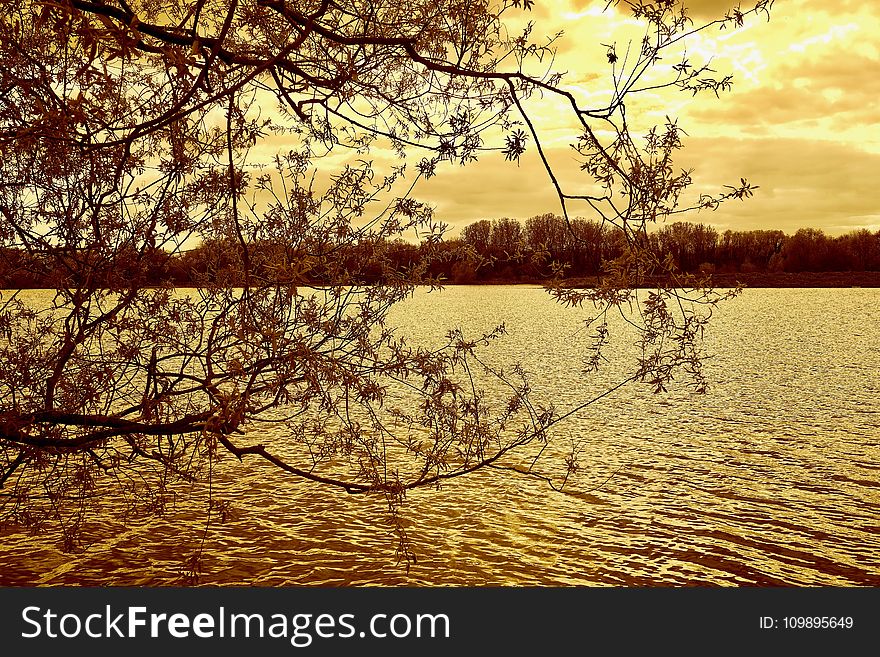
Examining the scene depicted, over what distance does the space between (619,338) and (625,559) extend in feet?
69.1

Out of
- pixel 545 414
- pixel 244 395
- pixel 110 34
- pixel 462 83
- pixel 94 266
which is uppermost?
pixel 462 83

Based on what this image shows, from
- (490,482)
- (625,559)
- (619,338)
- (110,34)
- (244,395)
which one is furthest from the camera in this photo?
(619,338)

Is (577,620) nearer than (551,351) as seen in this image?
Yes

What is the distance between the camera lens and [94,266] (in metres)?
5.70

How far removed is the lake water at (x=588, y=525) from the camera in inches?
237

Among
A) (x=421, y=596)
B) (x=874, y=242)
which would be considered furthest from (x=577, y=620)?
(x=874, y=242)

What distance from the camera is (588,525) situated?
7078mm

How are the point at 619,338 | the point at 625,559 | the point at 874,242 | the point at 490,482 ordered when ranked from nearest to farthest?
the point at 625,559 → the point at 490,482 → the point at 619,338 → the point at 874,242

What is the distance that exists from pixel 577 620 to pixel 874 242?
72.4 meters

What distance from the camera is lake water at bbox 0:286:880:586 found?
6.02m

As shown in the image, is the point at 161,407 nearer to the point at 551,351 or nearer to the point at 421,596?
the point at 421,596

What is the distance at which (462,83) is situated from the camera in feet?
17.3

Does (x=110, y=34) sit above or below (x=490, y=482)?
above

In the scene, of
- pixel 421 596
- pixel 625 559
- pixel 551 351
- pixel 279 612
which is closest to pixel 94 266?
pixel 279 612
